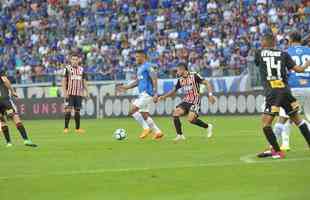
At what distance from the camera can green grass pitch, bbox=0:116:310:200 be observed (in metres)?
10.3

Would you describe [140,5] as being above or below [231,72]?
above

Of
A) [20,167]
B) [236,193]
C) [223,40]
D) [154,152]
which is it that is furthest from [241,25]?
[236,193]

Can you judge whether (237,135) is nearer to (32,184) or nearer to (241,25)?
(32,184)

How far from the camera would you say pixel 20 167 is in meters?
14.1

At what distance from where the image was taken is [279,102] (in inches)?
583

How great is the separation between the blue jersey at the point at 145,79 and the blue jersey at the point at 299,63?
662cm

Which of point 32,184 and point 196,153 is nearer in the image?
point 32,184

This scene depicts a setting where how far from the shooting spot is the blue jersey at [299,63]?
16.4 metres

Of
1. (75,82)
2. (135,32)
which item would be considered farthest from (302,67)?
(135,32)

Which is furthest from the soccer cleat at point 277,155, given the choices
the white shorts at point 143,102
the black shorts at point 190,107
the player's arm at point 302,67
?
the white shorts at point 143,102

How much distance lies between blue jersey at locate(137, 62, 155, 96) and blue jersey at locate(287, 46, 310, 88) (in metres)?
6.62

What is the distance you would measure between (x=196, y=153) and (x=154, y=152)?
94cm

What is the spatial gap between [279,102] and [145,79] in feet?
28.1

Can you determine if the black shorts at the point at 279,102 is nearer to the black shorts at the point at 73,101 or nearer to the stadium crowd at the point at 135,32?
the black shorts at the point at 73,101
